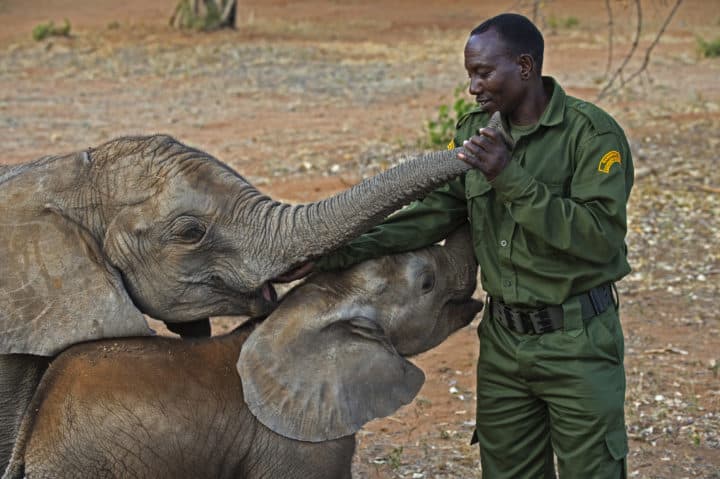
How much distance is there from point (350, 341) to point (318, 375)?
17 cm

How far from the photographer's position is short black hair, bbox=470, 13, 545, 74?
4.15m

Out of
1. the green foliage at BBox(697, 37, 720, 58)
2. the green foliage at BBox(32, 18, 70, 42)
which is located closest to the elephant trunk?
the green foliage at BBox(697, 37, 720, 58)

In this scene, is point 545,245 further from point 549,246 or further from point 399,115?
point 399,115

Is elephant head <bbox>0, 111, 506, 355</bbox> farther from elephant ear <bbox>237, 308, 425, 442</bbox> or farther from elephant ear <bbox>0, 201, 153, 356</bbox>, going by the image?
elephant ear <bbox>237, 308, 425, 442</bbox>

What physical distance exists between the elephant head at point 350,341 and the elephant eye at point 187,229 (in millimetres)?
398

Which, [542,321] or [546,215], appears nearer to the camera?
[546,215]

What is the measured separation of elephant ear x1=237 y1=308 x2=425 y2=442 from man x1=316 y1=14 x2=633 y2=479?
29 centimetres

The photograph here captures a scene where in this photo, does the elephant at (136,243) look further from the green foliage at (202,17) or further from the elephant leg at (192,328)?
the green foliage at (202,17)

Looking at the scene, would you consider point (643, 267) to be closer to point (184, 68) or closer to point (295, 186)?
point (295, 186)

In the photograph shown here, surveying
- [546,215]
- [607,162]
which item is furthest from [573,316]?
[607,162]

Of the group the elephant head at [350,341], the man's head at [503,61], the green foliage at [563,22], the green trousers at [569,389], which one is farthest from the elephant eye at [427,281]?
the green foliage at [563,22]

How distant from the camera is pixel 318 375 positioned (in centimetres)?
424

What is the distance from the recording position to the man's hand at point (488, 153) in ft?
12.8

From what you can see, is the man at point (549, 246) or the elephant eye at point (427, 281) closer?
the man at point (549, 246)
